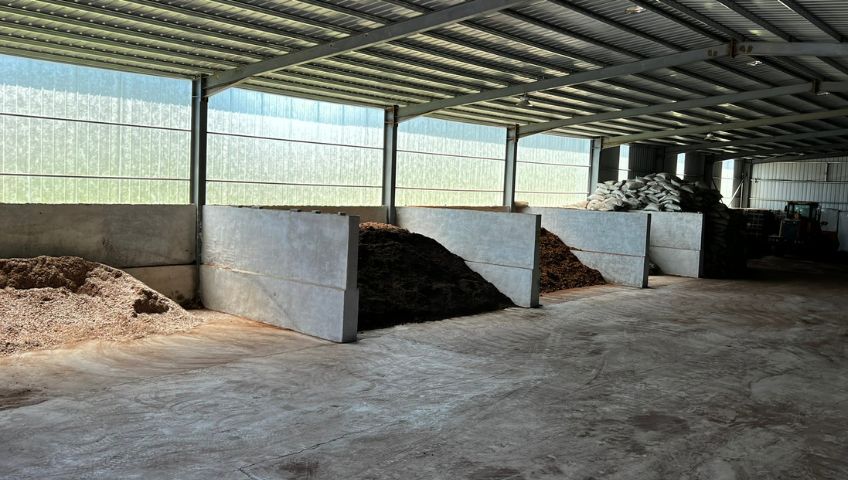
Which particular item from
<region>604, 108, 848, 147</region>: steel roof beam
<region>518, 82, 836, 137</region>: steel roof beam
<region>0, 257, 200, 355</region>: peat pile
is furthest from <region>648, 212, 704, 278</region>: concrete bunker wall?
<region>0, 257, 200, 355</region>: peat pile

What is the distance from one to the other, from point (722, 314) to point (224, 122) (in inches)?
416

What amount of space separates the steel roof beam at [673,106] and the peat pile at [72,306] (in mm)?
12724

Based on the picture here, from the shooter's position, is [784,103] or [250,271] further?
[784,103]

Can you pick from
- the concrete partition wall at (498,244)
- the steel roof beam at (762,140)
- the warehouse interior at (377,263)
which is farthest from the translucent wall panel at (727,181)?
the concrete partition wall at (498,244)

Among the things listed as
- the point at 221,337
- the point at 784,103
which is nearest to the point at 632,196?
the point at 784,103

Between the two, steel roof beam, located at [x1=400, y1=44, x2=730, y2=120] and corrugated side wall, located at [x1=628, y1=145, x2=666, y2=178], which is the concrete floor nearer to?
steel roof beam, located at [x1=400, y1=44, x2=730, y2=120]

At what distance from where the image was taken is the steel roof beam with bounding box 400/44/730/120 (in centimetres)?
1303

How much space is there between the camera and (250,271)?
12.0m

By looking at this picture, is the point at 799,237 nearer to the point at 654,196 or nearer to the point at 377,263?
the point at 654,196

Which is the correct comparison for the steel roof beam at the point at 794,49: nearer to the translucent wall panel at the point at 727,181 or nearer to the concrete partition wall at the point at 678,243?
the concrete partition wall at the point at 678,243

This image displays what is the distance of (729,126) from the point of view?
21609 millimetres

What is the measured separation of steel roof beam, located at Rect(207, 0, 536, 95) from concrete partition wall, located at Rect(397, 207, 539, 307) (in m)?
4.66

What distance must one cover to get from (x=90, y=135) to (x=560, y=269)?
11.0 m

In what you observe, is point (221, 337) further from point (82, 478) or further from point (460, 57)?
point (460, 57)
